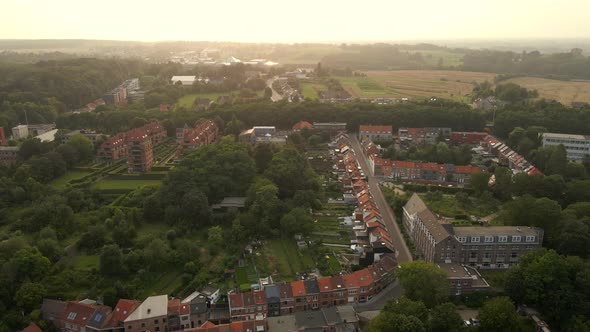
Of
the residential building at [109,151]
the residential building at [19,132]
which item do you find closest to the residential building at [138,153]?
the residential building at [109,151]

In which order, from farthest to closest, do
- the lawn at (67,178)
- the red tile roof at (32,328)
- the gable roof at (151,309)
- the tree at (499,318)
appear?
the lawn at (67,178) → the gable roof at (151,309) → the red tile roof at (32,328) → the tree at (499,318)

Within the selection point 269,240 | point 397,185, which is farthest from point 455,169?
point 269,240

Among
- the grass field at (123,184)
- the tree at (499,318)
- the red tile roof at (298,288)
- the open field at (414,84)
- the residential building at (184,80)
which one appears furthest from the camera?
the residential building at (184,80)

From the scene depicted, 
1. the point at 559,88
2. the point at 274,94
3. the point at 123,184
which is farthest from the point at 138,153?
the point at 559,88

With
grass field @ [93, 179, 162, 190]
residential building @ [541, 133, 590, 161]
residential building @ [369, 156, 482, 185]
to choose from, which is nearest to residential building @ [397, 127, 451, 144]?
residential building @ [369, 156, 482, 185]

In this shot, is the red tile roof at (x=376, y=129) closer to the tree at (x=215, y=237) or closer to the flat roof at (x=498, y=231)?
the flat roof at (x=498, y=231)

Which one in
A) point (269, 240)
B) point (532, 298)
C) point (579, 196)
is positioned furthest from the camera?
point (579, 196)

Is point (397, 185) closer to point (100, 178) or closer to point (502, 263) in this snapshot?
point (502, 263)

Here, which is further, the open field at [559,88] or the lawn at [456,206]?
the open field at [559,88]
